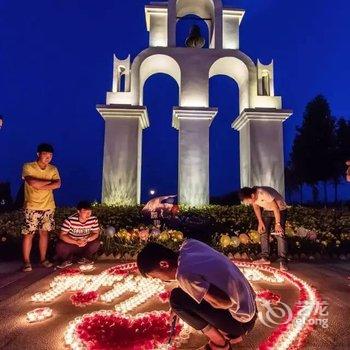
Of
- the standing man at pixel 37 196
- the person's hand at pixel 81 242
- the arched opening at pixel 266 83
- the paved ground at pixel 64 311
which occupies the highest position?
the arched opening at pixel 266 83

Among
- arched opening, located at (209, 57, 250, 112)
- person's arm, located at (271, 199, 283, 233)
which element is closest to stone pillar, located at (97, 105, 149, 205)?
arched opening, located at (209, 57, 250, 112)

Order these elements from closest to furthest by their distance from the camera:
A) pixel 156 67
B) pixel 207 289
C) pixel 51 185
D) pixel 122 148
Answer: pixel 207 289 < pixel 51 185 < pixel 122 148 < pixel 156 67

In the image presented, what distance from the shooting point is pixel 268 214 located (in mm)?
6441

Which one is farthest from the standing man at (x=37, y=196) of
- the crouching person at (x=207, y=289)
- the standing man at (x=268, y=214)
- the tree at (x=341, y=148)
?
the tree at (x=341, y=148)

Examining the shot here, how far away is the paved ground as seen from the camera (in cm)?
295

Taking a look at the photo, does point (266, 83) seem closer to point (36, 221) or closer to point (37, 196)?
point (37, 196)

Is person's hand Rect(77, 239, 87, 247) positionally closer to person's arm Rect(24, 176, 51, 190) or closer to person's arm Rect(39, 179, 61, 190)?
person's arm Rect(39, 179, 61, 190)

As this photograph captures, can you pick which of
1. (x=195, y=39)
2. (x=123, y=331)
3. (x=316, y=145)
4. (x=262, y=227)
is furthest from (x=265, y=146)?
(x=316, y=145)

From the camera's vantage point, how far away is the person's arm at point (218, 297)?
231cm

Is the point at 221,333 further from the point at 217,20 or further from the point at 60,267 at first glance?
the point at 217,20

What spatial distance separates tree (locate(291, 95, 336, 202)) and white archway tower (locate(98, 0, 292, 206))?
54.7 feet

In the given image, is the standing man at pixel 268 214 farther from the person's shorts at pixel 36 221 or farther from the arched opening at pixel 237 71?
the arched opening at pixel 237 71

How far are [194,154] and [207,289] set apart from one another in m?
10.4

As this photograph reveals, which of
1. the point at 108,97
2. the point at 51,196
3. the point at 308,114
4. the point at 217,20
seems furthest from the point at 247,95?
the point at 308,114
